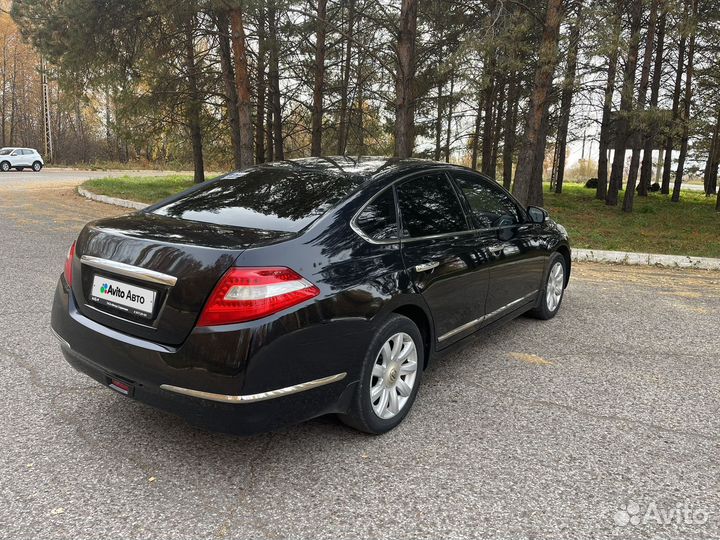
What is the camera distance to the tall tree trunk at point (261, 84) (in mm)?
15859

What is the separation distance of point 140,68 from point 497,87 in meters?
12.3

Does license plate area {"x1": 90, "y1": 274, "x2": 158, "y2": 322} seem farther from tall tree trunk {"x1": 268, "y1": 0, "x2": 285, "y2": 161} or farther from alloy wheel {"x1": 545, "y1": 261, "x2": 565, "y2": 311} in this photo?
tall tree trunk {"x1": 268, "y1": 0, "x2": 285, "y2": 161}

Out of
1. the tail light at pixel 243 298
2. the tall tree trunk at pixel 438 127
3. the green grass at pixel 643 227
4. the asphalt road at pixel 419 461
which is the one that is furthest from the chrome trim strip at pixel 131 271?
the tall tree trunk at pixel 438 127

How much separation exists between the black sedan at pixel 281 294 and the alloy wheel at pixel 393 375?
10mm

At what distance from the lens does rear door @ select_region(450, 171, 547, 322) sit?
4.05 metres

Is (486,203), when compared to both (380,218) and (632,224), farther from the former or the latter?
(632,224)

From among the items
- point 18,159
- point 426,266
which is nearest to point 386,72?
point 426,266

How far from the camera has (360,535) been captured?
2.24m

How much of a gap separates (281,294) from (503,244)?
7.71ft

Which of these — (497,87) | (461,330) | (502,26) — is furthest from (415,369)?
(497,87)

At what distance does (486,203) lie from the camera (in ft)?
14.1

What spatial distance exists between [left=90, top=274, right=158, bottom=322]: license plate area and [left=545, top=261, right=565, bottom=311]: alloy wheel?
3881 millimetres

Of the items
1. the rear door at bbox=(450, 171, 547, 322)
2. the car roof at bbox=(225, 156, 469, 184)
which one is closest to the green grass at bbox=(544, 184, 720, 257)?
the rear door at bbox=(450, 171, 547, 322)

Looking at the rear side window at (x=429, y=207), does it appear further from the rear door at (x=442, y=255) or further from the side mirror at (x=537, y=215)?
the side mirror at (x=537, y=215)
